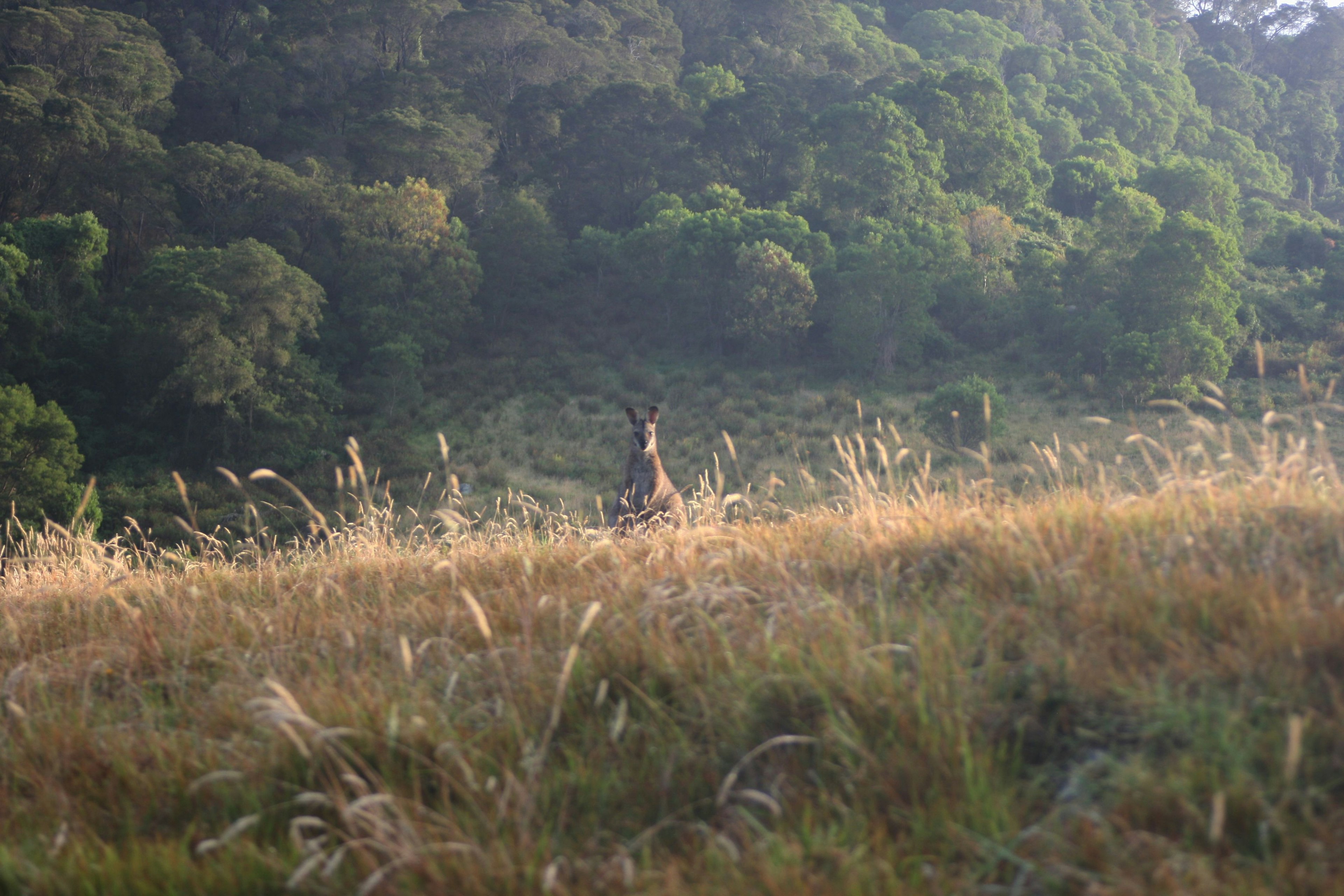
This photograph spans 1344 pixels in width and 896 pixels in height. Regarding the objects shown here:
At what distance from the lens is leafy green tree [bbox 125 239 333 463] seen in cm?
3312

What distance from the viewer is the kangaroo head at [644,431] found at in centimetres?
1022

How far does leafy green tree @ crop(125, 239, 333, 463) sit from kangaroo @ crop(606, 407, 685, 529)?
2815 cm

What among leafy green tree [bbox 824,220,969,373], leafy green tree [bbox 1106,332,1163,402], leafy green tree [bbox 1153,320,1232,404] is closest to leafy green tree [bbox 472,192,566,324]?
leafy green tree [bbox 824,220,969,373]

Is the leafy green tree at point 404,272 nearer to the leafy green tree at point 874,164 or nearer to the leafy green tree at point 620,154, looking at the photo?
the leafy green tree at point 620,154

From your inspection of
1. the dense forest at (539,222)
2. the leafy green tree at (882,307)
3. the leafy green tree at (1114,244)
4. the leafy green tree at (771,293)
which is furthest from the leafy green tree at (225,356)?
the leafy green tree at (1114,244)

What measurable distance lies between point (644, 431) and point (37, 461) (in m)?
23.6

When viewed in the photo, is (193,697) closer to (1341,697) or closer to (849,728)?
(849,728)

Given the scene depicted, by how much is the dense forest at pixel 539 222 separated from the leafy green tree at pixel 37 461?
0.34 ft

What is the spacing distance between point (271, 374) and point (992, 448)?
2917cm

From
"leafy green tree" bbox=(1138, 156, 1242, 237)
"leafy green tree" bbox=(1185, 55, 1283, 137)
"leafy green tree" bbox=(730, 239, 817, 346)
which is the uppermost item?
"leafy green tree" bbox=(1185, 55, 1283, 137)

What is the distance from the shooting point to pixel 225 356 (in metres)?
33.2

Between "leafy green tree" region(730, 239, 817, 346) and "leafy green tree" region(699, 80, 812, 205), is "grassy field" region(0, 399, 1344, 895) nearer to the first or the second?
"leafy green tree" region(730, 239, 817, 346)

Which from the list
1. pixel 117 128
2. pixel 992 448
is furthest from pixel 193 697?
pixel 117 128

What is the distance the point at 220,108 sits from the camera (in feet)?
175
